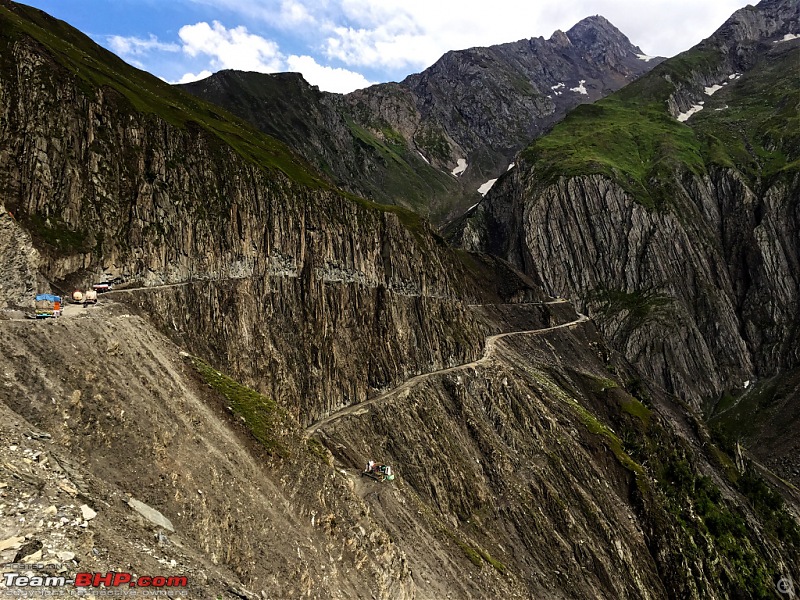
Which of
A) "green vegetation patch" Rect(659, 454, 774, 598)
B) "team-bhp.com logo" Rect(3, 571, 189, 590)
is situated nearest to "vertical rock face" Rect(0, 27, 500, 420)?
"team-bhp.com logo" Rect(3, 571, 189, 590)

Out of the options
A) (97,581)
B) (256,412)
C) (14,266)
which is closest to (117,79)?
(14,266)

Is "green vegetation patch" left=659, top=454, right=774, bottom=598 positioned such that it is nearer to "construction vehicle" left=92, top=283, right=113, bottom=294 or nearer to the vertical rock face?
the vertical rock face

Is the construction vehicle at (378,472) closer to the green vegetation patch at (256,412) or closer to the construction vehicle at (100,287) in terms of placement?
the green vegetation patch at (256,412)

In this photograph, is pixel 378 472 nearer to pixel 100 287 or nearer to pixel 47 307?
pixel 100 287

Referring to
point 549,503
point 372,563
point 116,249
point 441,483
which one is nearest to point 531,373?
point 549,503

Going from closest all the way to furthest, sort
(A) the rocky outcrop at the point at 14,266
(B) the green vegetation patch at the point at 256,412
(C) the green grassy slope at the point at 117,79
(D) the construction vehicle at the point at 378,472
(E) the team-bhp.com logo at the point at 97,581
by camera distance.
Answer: (E) the team-bhp.com logo at the point at 97,581 → (A) the rocky outcrop at the point at 14,266 → (B) the green vegetation patch at the point at 256,412 → (D) the construction vehicle at the point at 378,472 → (C) the green grassy slope at the point at 117,79

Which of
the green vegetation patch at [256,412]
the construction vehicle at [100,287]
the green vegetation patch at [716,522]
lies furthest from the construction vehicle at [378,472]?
the green vegetation patch at [716,522]
